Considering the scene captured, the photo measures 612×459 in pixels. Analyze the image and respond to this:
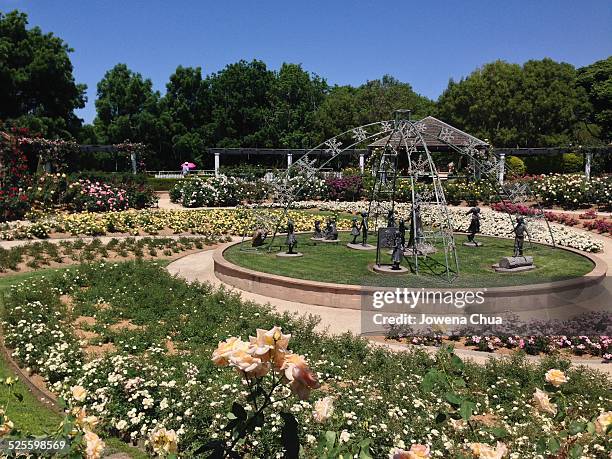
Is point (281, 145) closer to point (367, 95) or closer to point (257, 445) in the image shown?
point (367, 95)

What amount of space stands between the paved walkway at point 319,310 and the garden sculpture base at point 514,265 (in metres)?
3.97

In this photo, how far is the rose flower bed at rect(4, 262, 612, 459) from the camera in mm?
2738

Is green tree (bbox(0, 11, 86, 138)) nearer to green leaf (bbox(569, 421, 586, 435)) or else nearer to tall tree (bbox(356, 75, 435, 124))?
tall tree (bbox(356, 75, 435, 124))

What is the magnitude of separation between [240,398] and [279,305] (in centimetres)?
479

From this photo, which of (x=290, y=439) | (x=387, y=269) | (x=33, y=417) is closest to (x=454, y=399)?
(x=290, y=439)

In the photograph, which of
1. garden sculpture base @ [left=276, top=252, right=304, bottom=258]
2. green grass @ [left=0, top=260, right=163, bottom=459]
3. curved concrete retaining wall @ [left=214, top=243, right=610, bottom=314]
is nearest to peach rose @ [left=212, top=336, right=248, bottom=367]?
green grass @ [left=0, top=260, right=163, bottom=459]

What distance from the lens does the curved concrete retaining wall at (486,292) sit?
962cm

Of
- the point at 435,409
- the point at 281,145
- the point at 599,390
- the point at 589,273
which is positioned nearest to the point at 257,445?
the point at 435,409

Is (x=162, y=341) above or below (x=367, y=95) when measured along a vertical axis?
below

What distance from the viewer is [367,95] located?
50.8 meters

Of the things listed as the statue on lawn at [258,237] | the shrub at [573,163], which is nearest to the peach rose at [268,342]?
the statue on lawn at [258,237]

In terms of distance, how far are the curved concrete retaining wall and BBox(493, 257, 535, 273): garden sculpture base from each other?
1293mm

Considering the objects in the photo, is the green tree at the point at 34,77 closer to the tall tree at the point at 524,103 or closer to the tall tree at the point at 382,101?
the tall tree at the point at 382,101

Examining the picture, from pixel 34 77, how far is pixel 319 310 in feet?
121
